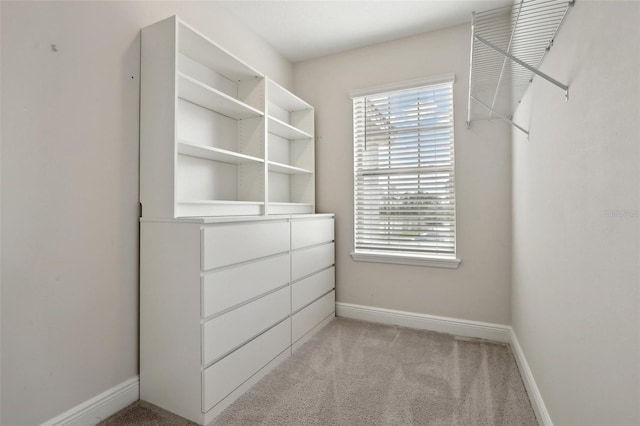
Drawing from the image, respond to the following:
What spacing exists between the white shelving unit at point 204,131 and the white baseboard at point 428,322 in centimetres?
113

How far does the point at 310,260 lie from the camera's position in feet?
8.59

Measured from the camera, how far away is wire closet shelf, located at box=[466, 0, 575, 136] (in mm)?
1250

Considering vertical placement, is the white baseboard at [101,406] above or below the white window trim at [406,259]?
below

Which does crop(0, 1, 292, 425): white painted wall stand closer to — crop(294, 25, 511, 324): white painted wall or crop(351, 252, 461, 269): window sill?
crop(294, 25, 511, 324): white painted wall

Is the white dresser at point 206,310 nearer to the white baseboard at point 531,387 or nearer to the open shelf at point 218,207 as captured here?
the open shelf at point 218,207

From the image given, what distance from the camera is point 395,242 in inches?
114

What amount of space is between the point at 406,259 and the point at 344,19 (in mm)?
2120

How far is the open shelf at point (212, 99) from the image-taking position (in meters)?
1.82

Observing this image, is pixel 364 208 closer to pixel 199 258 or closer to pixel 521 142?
pixel 521 142

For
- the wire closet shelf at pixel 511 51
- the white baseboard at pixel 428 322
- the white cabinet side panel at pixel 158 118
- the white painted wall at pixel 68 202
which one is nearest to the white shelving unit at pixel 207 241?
the white cabinet side panel at pixel 158 118

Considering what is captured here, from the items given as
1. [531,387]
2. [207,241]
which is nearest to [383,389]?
[531,387]

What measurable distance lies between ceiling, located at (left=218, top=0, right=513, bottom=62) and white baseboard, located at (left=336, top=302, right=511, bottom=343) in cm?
252

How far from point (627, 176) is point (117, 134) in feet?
6.94

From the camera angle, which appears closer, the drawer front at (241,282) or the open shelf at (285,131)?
the drawer front at (241,282)
